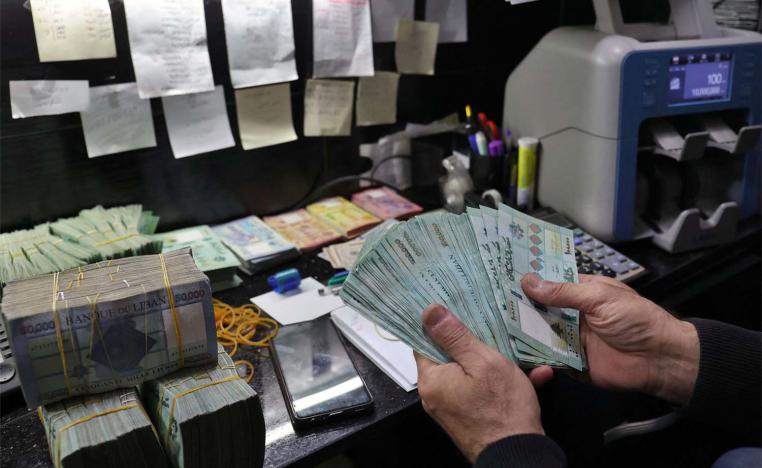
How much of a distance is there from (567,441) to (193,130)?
1.19m

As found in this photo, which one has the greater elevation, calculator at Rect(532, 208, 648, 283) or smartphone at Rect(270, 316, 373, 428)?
calculator at Rect(532, 208, 648, 283)

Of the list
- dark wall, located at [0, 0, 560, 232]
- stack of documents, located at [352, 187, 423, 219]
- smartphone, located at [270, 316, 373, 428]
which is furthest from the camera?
stack of documents, located at [352, 187, 423, 219]

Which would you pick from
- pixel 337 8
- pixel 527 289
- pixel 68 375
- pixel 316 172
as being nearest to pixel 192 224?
pixel 316 172

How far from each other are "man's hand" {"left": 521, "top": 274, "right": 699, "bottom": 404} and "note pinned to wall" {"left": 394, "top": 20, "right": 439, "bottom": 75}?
33.3 inches

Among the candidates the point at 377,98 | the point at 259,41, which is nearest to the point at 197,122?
the point at 259,41

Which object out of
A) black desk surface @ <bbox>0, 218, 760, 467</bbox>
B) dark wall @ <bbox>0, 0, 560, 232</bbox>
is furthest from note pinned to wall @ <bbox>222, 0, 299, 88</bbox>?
black desk surface @ <bbox>0, 218, 760, 467</bbox>

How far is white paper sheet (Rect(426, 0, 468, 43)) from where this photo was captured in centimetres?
162

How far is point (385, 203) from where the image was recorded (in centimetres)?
161

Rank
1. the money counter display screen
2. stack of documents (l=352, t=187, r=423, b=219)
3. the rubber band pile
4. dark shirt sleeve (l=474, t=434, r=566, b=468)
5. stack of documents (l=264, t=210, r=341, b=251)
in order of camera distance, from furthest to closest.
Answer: stack of documents (l=352, t=187, r=423, b=219) < stack of documents (l=264, t=210, r=341, b=251) < the money counter display screen < the rubber band pile < dark shirt sleeve (l=474, t=434, r=566, b=468)

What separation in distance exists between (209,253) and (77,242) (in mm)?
264

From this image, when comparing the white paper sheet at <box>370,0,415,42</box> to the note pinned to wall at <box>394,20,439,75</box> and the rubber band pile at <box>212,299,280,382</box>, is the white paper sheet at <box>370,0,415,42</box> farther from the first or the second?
the rubber band pile at <box>212,299,280,382</box>

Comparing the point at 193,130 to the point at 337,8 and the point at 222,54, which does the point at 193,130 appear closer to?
the point at 222,54

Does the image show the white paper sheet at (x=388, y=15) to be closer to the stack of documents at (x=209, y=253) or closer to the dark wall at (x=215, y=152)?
the dark wall at (x=215, y=152)

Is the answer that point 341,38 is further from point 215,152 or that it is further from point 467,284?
point 467,284
